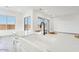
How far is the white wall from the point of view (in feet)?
4.73

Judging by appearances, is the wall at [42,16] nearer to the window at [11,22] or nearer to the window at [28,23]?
the window at [28,23]

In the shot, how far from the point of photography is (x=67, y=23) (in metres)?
1.54

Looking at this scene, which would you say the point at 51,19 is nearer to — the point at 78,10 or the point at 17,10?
the point at 78,10

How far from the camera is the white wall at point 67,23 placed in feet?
4.73

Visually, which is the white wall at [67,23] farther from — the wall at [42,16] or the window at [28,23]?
the window at [28,23]

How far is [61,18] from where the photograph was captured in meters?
1.57

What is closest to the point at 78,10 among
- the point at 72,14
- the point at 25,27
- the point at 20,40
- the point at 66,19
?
the point at 72,14

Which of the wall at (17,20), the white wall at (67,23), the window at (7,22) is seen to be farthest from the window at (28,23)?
the white wall at (67,23)

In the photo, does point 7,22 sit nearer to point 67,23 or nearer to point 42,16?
point 42,16

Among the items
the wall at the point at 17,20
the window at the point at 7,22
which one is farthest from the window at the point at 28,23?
the window at the point at 7,22

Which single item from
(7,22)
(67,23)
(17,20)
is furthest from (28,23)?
(67,23)

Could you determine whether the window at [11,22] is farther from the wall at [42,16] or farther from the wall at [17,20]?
the wall at [42,16]
